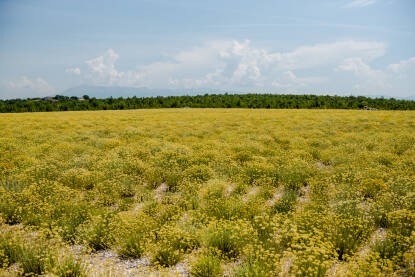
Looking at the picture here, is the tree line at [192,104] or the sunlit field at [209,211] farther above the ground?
the tree line at [192,104]

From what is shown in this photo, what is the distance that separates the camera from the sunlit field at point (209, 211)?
16.3ft

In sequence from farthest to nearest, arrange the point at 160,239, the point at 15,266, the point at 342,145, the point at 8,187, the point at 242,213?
the point at 342,145 → the point at 8,187 → the point at 242,213 → the point at 160,239 → the point at 15,266

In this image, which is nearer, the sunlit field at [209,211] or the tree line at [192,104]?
the sunlit field at [209,211]

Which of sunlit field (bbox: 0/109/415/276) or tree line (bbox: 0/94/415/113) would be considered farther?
tree line (bbox: 0/94/415/113)

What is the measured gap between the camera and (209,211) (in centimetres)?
700

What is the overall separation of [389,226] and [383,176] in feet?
11.3

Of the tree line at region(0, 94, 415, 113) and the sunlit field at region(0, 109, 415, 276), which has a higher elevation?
the tree line at region(0, 94, 415, 113)

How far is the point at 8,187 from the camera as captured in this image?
8469 millimetres

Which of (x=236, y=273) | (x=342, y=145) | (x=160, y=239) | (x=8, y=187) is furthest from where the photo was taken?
(x=342, y=145)

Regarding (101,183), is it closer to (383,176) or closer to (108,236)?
(108,236)

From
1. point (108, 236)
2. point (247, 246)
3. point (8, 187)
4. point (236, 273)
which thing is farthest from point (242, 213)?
point (8, 187)

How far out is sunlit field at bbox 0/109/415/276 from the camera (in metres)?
4.97

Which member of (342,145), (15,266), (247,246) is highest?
(342,145)

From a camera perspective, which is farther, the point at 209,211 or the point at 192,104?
the point at 192,104
